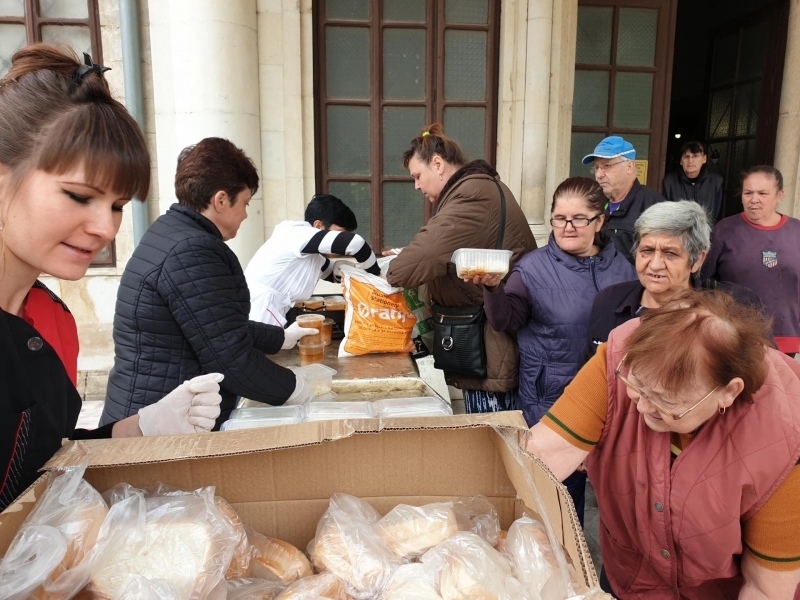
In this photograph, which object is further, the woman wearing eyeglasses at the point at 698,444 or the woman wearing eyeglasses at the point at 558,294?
the woman wearing eyeglasses at the point at 558,294

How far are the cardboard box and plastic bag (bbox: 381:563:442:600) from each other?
0.15 meters

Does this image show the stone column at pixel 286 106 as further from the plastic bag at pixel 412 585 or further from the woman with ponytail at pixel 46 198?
the plastic bag at pixel 412 585

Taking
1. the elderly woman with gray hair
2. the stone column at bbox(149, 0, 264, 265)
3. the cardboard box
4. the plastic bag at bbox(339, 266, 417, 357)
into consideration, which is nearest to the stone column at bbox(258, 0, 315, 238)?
the stone column at bbox(149, 0, 264, 265)

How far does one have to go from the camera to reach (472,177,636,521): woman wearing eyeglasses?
2498 mm

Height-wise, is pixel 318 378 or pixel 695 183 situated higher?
pixel 695 183

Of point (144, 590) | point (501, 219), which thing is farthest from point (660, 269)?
point (144, 590)

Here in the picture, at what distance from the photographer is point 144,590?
79 cm

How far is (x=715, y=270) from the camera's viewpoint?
3.50m

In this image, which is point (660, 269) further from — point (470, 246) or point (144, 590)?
point (144, 590)

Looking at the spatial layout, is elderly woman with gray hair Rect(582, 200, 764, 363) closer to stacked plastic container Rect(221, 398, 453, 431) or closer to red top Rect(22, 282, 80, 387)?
stacked plastic container Rect(221, 398, 453, 431)

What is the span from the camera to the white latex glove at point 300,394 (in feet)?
6.89

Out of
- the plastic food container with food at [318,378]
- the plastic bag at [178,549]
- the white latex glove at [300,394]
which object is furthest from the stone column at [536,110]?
the plastic bag at [178,549]

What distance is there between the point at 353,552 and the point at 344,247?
2.08 m

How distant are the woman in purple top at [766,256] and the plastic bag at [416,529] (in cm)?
290
